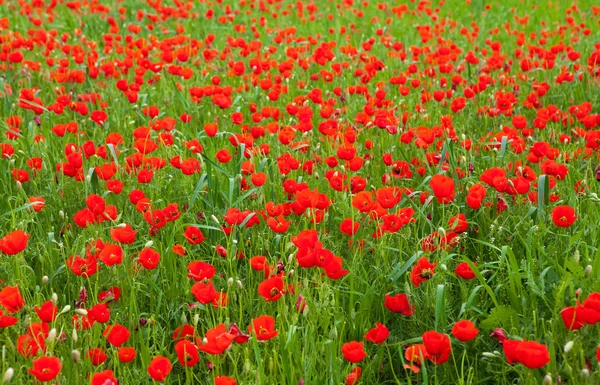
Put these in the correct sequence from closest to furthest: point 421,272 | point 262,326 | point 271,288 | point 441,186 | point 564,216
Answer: point 262,326
point 271,288
point 421,272
point 564,216
point 441,186

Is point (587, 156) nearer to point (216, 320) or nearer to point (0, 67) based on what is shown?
point (216, 320)

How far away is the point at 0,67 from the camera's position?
18.2ft

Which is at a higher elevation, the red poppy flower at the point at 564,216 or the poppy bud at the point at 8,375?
the red poppy flower at the point at 564,216

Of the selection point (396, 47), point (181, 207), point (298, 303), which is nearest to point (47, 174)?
point (181, 207)

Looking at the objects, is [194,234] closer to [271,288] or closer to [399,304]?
[271,288]

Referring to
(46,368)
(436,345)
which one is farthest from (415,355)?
(46,368)

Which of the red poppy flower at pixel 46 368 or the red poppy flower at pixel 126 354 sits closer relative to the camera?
the red poppy flower at pixel 46 368

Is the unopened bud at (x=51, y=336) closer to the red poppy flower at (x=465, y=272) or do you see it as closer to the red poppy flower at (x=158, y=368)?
the red poppy flower at (x=158, y=368)

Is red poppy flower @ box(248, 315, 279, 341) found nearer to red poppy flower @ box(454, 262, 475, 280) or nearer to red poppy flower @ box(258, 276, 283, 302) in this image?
red poppy flower @ box(258, 276, 283, 302)

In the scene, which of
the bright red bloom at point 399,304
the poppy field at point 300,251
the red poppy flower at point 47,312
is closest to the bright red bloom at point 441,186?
the poppy field at point 300,251

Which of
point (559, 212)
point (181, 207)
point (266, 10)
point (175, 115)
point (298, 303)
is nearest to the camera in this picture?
point (298, 303)

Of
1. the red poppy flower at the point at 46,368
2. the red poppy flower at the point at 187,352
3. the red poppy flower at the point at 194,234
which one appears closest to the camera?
the red poppy flower at the point at 46,368

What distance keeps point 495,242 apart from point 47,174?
87.6 inches

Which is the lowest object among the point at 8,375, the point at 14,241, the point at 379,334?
the point at 379,334
